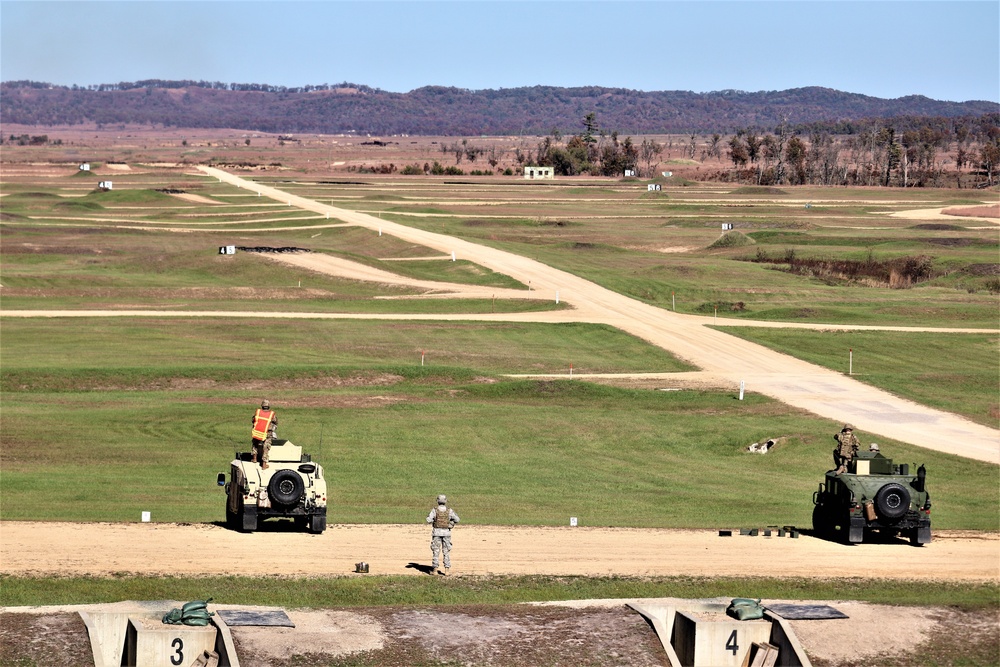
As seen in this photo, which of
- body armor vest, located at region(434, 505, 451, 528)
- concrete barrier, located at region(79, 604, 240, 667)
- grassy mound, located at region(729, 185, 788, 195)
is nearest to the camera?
concrete barrier, located at region(79, 604, 240, 667)

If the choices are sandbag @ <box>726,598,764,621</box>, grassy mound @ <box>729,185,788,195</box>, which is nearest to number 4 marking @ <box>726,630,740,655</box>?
sandbag @ <box>726,598,764,621</box>

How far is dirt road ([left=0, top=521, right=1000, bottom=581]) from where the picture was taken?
25.6 metres

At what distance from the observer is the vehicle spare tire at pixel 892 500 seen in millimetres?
28391

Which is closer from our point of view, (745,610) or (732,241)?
(745,610)

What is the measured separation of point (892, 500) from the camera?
28.5m

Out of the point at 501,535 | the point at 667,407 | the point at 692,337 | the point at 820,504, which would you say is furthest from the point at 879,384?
the point at 501,535

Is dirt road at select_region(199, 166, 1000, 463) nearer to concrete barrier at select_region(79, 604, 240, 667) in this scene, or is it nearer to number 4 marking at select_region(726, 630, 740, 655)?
number 4 marking at select_region(726, 630, 740, 655)

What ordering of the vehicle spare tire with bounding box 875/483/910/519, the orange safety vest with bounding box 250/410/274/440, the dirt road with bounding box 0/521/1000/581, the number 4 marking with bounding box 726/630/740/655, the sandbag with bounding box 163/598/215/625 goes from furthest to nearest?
the vehicle spare tire with bounding box 875/483/910/519, the orange safety vest with bounding box 250/410/274/440, the dirt road with bounding box 0/521/1000/581, the number 4 marking with bounding box 726/630/740/655, the sandbag with bounding box 163/598/215/625

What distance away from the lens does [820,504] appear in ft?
99.9

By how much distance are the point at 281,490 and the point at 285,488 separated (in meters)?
0.09

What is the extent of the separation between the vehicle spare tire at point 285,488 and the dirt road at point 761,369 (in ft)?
75.4

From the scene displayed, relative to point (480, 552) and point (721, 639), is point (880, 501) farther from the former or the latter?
point (721, 639)

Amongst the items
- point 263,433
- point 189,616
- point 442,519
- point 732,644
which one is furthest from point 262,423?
point 732,644

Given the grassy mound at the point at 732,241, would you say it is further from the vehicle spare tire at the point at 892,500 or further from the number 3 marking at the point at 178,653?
the number 3 marking at the point at 178,653
